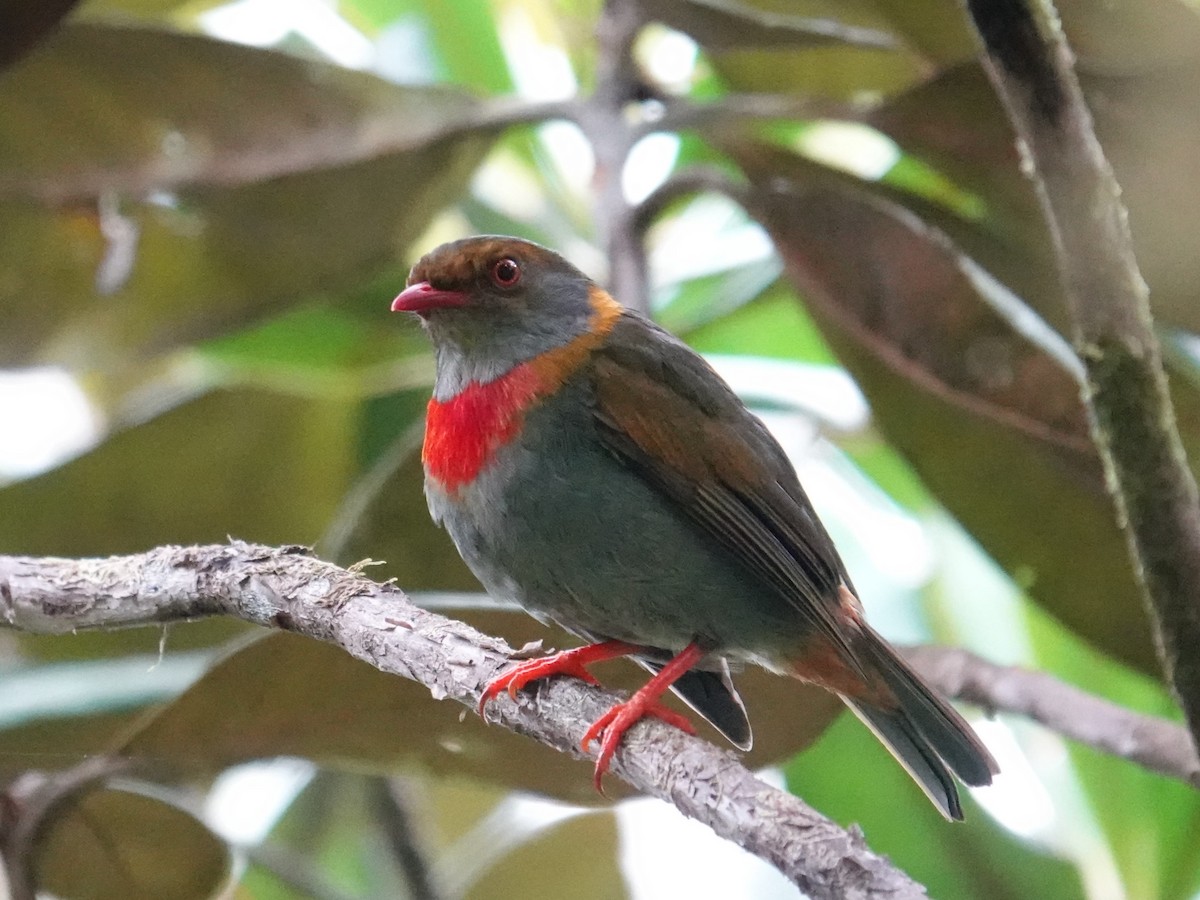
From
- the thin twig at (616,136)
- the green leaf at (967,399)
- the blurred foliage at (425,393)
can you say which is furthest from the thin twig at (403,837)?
the green leaf at (967,399)

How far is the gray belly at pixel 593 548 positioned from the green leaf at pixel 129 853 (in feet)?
2.88

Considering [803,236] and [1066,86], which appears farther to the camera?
[803,236]

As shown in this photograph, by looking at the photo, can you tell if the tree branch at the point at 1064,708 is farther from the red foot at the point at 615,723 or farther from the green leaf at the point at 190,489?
the green leaf at the point at 190,489

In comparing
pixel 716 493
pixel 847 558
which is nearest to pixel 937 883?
pixel 847 558

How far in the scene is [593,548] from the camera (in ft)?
8.17

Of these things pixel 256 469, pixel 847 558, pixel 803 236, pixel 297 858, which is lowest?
pixel 297 858

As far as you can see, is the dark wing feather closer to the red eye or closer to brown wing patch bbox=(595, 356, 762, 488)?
brown wing patch bbox=(595, 356, 762, 488)

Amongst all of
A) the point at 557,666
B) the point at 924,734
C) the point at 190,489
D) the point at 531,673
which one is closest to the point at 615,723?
the point at 531,673


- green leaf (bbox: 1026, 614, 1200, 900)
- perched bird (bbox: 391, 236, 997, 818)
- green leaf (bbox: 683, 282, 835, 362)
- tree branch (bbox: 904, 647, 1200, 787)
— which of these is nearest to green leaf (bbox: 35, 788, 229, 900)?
perched bird (bbox: 391, 236, 997, 818)

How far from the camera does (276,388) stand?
3676 millimetres

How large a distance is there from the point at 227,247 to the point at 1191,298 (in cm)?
268

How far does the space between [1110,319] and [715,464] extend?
0.83 m

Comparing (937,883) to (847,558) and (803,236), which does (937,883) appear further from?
(803,236)

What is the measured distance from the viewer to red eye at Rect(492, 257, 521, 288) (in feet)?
9.68
